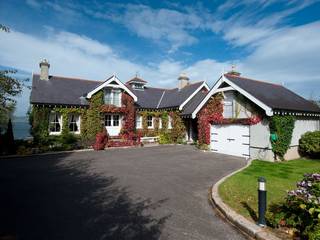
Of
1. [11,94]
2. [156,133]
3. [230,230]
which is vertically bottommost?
Result: [230,230]

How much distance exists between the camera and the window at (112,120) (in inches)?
922

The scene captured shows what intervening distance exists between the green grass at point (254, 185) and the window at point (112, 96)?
1443 cm

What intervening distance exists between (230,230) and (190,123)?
65.0 ft

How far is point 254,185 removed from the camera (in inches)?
348


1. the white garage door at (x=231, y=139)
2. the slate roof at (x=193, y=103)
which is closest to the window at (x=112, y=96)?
the slate roof at (x=193, y=103)

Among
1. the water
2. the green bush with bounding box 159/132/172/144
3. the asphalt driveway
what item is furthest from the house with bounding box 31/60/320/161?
the water

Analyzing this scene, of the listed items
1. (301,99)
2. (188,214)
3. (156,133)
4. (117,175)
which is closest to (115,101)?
(156,133)

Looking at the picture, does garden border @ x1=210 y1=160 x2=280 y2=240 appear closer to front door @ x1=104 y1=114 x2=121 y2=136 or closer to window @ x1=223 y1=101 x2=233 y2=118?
window @ x1=223 y1=101 x2=233 y2=118

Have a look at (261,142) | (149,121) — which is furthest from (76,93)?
(261,142)

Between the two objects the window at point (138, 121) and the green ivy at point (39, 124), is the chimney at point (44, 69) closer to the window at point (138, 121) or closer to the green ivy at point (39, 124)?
the green ivy at point (39, 124)

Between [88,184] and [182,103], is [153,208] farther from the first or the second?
[182,103]

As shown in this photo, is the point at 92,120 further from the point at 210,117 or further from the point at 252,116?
the point at 252,116

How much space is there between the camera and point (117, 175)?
10891 mm

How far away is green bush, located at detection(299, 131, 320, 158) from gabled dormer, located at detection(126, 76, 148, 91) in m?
19.3
